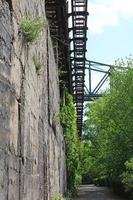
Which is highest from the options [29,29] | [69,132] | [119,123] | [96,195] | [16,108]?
[119,123]

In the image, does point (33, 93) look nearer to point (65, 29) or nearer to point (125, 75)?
point (65, 29)

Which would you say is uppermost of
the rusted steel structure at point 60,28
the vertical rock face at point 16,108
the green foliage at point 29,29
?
the rusted steel structure at point 60,28

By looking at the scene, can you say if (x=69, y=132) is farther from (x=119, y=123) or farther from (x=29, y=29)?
(x=29, y=29)

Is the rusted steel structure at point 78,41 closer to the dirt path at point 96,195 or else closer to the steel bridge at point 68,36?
the steel bridge at point 68,36

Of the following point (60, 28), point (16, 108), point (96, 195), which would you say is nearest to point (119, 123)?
point (96, 195)

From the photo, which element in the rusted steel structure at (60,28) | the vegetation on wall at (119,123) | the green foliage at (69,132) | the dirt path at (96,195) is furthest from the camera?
the dirt path at (96,195)

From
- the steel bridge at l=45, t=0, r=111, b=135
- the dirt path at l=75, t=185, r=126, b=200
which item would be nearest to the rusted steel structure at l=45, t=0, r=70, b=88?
the steel bridge at l=45, t=0, r=111, b=135

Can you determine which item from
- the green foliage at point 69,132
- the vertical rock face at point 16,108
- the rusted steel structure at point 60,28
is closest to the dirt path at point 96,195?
the green foliage at point 69,132

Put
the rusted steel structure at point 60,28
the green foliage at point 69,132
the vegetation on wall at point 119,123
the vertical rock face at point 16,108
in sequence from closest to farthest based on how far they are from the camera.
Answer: the vertical rock face at point 16,108, the rusted steel structure at point 60,28, the green foliage at point 69,132, the vegetation on wall at point 119,123

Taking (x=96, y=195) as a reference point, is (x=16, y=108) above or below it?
above

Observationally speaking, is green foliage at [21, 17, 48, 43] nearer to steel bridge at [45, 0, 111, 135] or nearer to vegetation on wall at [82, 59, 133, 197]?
steel bridge at [45, 0, 111, 135]

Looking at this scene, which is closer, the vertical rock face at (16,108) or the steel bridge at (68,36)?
the vertical rock face at (16,108)

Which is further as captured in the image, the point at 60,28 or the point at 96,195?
the point at 96,195

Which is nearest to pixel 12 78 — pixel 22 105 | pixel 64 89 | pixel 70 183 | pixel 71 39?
pixel 22 105
